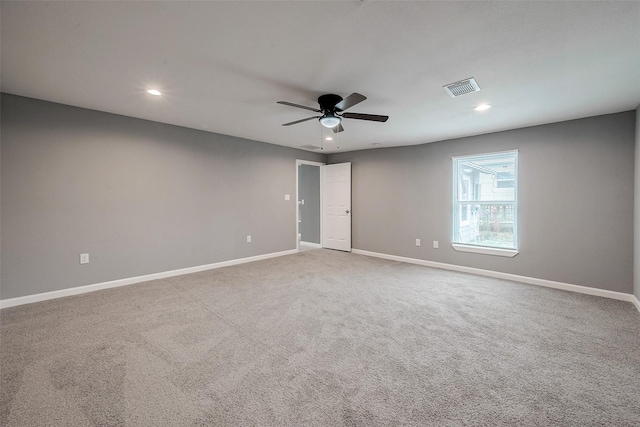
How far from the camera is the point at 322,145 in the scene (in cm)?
573

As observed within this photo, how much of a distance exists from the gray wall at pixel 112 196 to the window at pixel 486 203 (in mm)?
3816

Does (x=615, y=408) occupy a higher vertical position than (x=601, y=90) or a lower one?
lower

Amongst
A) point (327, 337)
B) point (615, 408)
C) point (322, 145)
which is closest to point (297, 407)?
point (327, 337)

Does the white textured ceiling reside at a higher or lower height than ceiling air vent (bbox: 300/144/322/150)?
lower

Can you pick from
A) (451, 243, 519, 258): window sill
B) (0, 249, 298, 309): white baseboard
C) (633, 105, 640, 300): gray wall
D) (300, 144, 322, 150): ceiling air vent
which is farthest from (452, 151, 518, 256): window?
(0, 249, 298, 309): white baseboard

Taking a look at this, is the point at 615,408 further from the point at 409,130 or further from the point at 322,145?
the point at 322,145

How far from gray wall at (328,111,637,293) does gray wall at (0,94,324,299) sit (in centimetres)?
338

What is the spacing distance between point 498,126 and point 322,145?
3.12m

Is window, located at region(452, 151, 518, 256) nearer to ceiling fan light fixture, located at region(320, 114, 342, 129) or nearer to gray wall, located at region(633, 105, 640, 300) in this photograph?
gray wall, located at region(633, 105, 640, 300)

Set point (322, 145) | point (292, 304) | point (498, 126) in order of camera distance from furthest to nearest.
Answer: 1. point (322, 145)
2. point (498, 126)
3. point (292, 304)

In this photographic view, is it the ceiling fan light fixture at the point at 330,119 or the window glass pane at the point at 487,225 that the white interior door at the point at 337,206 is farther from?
the ceiling fan light fixture at the point at 330,119

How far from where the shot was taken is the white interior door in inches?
251

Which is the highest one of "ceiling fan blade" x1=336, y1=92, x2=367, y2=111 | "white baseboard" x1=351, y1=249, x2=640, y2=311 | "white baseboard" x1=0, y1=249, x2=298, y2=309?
"ceiling fan blade" x1=336, y1=92, x2=367, y2=111

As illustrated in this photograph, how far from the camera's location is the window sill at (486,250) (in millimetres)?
4211
